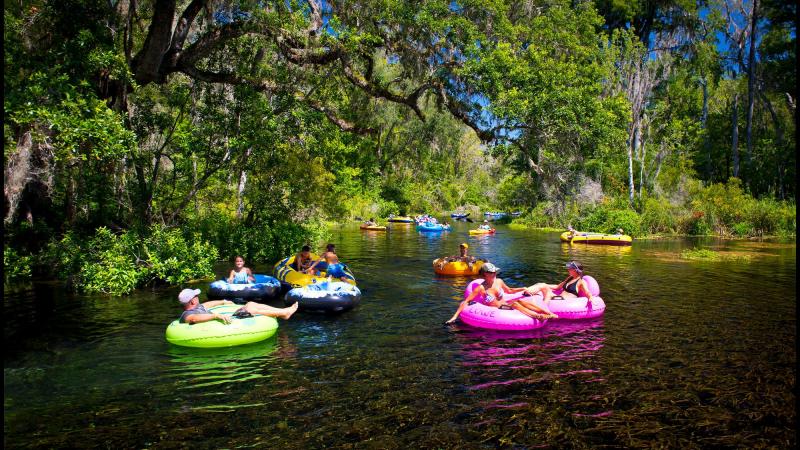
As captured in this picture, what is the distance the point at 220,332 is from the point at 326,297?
2.52 m

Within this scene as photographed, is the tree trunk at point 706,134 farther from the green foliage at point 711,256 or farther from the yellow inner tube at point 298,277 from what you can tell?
the yellow inner tube at point 298,277

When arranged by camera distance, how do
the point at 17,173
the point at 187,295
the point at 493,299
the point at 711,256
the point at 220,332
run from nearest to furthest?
the point at 220,332, the point at 187,295, the point at 493,299, the point at 17,173, the point at 711,256

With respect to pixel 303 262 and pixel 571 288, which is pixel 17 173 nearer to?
pixel 303 262

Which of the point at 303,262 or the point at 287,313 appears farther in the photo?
the point at 303,262

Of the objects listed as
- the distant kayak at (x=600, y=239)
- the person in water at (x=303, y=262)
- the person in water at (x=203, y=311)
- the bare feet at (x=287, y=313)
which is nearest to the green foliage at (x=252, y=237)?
the person in water at (x=303, y=262)

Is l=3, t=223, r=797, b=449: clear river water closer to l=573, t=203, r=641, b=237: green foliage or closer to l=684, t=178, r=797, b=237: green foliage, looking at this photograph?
l=573, t=203, r=641, b=237: green foliage

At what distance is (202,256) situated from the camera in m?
14.3

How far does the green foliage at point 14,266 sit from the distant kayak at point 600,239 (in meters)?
23.1

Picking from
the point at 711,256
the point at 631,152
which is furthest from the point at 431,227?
the point at 711,256

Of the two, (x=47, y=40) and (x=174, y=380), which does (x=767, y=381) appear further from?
(x=47, y=40)

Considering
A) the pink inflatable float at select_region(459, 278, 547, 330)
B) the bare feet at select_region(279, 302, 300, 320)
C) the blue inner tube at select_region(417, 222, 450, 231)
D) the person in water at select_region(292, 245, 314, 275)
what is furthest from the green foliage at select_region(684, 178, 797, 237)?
the bare feet at select_region(279, 302, 300, 320)

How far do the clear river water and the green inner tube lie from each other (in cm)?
17

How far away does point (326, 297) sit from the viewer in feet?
34.9

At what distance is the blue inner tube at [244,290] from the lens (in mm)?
11766
